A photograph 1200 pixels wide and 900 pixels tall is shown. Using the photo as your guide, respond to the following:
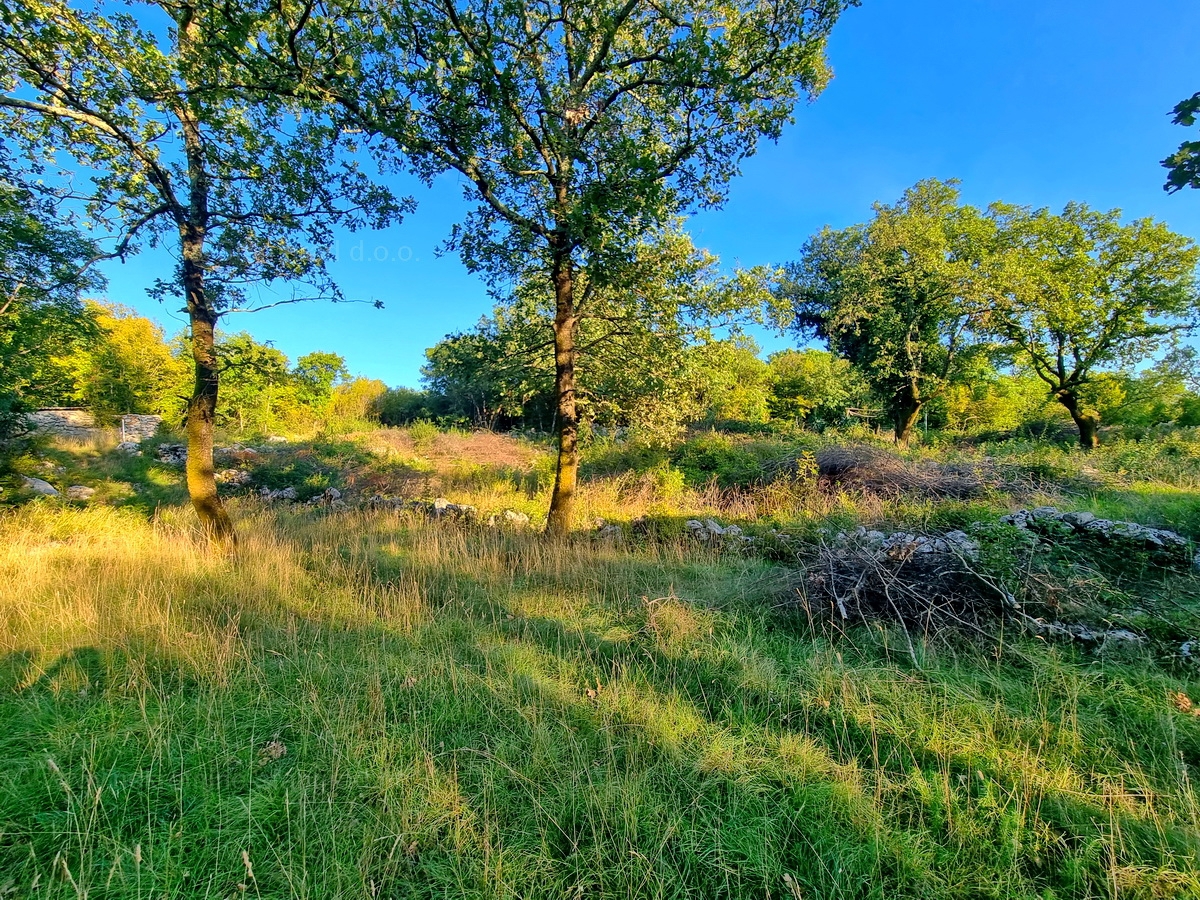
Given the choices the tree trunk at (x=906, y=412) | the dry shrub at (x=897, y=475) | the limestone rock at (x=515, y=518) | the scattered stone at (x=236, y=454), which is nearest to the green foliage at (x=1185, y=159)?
the dry shrub at (x=897, y=475)

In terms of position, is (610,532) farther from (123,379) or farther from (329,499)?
(123,379)

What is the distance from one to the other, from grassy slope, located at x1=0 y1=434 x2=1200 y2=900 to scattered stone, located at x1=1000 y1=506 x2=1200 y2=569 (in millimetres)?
1972

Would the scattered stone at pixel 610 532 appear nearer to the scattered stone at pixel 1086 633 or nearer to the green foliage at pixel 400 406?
the scattered stone at pixel 1086 633

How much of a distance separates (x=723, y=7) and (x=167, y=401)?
88.3 ft

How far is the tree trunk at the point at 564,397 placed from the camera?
6496 millimetres

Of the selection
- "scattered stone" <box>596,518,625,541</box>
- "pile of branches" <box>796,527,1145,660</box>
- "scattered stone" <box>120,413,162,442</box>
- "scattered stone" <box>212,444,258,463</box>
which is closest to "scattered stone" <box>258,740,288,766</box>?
"pile of branches" <box>796,527,1145,660</box>

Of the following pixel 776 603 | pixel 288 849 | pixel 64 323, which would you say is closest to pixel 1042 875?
pixel 776 603

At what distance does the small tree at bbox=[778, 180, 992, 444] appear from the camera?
16.4m

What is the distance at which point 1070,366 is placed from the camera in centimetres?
1702

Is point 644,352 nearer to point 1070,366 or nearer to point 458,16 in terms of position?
point 458,16

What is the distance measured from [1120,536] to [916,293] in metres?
15.6

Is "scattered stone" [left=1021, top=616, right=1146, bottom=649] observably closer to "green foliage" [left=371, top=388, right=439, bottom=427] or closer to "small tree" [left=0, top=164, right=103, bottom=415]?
"small tree" [left=0, top=164, right=103, bottom=415]

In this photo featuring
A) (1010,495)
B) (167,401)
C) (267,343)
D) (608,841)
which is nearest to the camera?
(608,841)

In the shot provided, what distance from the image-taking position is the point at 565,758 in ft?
7.48
